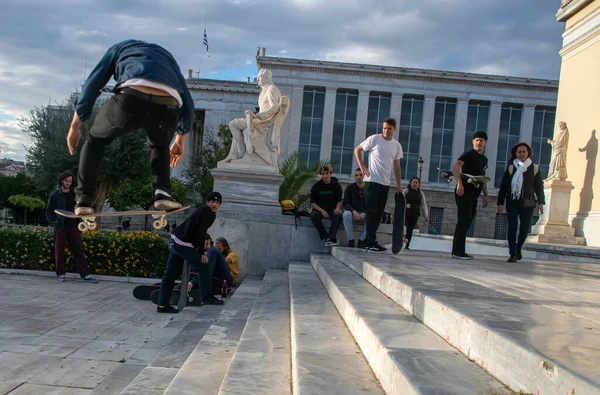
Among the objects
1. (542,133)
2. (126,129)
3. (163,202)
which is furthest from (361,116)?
(126,129)

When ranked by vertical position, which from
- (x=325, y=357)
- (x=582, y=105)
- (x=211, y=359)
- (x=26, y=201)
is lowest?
(x=26, y=201)

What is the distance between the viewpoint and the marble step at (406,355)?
2.07 meters

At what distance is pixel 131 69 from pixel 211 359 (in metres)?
2.08

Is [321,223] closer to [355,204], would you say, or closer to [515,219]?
[355,204]

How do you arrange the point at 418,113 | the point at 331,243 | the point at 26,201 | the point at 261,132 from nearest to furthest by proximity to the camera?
the point at 331,243, the point at 261,132, the point at 26,201, the point at 418,113

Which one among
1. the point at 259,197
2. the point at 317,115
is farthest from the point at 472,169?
the point at 317,115

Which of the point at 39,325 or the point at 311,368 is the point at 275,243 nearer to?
the point at 39,325

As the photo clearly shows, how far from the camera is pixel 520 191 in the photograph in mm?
8133

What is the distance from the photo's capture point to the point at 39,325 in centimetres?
630

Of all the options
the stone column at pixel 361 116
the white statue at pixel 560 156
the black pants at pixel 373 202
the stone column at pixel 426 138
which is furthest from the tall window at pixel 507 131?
the black pants at pixel 373 202

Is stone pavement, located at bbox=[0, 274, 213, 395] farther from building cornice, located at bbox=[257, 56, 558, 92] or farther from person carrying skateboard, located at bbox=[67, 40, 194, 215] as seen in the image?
building cornice, located at bbox=[257, 56, 558, 92]

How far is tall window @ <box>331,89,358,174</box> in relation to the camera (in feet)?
154

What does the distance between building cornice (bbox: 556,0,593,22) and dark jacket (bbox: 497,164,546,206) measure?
12477mm

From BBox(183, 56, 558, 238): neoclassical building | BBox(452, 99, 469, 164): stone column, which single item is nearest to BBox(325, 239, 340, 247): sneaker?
BBox(183, 56, 558, 238): neoclassical building
